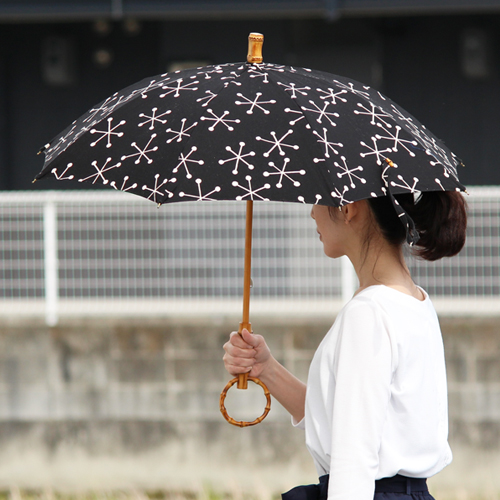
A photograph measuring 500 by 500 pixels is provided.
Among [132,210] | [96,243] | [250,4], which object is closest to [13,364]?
[96,243]

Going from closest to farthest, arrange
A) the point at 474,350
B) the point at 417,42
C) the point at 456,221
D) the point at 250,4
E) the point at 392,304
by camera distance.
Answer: the point at 392,304
the point at 456,221
the point at 474,350
the point at 250,4
the point at 417,42

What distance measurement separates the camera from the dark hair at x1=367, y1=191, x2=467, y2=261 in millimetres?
1789

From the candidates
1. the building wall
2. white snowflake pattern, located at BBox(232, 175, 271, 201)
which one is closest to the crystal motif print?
white snowflake pattern, located at BBox(232, 175, 271, 201)

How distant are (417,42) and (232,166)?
669 centimetres

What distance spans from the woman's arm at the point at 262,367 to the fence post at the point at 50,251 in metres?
3.19

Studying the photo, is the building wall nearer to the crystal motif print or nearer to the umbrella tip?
the umbrella tip

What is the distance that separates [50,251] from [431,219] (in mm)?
3682

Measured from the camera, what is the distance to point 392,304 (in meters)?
1.66

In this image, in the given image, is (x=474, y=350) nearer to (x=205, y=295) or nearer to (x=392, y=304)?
(x=205, y=295)

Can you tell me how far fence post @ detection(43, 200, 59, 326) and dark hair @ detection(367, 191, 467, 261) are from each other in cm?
363

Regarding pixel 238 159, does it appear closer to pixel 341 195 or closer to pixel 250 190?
pixel 250 190

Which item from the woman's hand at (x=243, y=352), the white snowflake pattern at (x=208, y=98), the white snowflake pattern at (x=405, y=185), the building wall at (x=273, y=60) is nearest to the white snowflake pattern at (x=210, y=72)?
the white snowflake pattern at (x=208, y=98)

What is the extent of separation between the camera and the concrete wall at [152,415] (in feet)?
15.8

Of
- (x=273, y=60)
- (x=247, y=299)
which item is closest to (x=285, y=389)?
(x=247, y=299)
